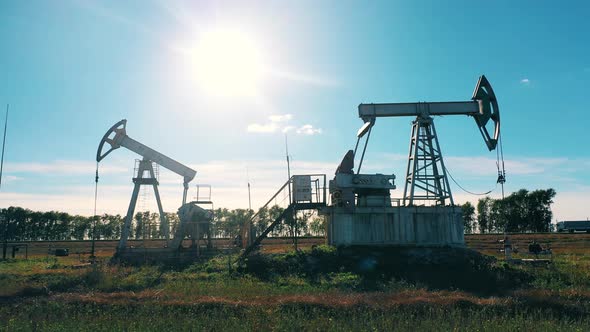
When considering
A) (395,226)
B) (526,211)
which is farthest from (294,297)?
(526,211)

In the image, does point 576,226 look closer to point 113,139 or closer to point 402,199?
point 402,199

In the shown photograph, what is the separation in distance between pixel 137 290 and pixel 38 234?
4158 inches

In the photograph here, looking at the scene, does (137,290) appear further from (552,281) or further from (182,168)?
(552,281)

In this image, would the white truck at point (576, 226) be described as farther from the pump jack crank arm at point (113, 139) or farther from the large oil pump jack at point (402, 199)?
the pump jack crank arm at point (113, 139)

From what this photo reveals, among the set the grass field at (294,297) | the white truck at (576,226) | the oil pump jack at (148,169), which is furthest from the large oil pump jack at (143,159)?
the white truck at (576,226)

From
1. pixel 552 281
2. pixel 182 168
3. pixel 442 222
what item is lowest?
pixel 552 281

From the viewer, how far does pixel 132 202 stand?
27.6 meters

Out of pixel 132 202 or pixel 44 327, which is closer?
pixel 44 327

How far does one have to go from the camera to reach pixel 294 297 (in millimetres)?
12875

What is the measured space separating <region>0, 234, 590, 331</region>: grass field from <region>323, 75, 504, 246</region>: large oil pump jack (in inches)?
84.3

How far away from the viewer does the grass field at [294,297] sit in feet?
31.9

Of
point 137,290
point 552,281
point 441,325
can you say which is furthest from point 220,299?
point 552,281

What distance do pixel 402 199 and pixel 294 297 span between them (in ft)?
36.5

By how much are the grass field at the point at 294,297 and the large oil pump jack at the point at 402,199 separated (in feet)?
7.02
